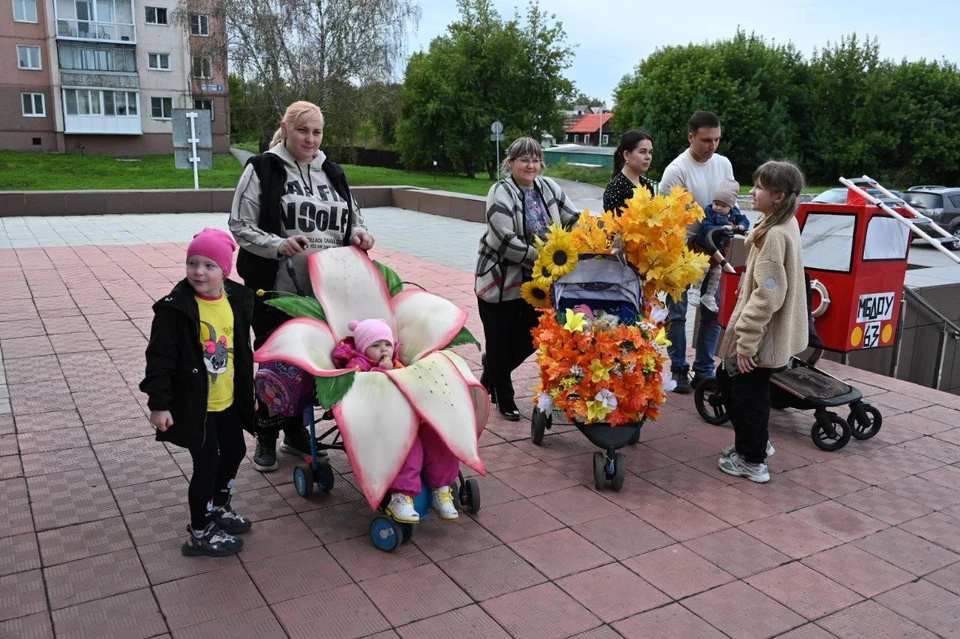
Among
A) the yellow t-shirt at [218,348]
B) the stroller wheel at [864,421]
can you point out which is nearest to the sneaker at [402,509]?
the yellow t-shirt at [218,348]

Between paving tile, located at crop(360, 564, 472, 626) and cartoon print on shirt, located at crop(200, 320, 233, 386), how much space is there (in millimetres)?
1042

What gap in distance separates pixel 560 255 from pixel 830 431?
6.44 feet

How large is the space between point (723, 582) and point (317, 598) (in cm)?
164

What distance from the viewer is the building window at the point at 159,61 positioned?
44.3m

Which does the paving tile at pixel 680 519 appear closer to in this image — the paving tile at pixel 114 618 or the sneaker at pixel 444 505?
the sneaker at pixel 444 505

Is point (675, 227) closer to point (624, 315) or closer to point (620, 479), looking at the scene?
point (624, 315)

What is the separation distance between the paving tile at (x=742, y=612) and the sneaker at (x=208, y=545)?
189 cm

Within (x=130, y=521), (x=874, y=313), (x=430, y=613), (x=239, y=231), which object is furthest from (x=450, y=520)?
(x=874, y=313)

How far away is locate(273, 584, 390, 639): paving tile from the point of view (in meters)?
2.95

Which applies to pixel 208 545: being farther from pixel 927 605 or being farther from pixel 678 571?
pixel 927 605

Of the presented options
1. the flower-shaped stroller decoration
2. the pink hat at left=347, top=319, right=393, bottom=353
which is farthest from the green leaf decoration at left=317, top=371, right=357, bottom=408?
the pink hat at left=347, top=319, right=393, bottom=353

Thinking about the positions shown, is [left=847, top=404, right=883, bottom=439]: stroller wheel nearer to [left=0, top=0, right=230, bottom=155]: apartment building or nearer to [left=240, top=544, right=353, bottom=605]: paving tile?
[left=240, top=544, right=353, bottom=605]: paving tile

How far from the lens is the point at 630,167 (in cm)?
546

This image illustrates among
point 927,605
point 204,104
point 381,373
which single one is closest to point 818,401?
point 927,605
